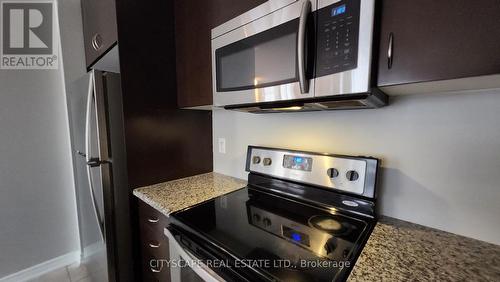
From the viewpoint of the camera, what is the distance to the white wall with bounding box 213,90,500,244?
68cm

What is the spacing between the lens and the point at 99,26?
1348 mm

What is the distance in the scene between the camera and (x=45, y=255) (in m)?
1.84

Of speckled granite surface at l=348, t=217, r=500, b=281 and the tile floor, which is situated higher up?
speckled granite surface at l=348, t=217, r=500, b=281

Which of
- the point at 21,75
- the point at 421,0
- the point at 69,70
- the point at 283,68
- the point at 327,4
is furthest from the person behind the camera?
the point at 69,70

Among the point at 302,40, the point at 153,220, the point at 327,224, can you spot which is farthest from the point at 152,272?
the point at 302,40

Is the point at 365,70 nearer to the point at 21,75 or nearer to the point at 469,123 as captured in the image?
the point at 469,123

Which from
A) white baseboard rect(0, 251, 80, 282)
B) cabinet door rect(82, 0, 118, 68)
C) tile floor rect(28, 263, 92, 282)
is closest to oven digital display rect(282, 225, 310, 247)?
cabinet door rect(82, 0, 118, 68)

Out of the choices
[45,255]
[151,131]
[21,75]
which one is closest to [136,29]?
[151,131]

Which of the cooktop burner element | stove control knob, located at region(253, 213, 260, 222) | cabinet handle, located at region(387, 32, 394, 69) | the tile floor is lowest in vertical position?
the tile floor

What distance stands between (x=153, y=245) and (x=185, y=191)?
12.5 inches

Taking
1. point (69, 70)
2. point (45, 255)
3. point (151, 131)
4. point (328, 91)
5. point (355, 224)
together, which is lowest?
point (45, 255)

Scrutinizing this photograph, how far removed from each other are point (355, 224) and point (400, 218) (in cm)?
19

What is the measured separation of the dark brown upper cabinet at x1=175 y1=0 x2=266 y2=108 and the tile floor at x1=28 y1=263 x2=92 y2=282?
1.75 metres

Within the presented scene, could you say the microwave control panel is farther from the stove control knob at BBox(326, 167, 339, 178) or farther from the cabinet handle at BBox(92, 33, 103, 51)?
the cabinet handle at BBox(92, 33, 103, 51)
